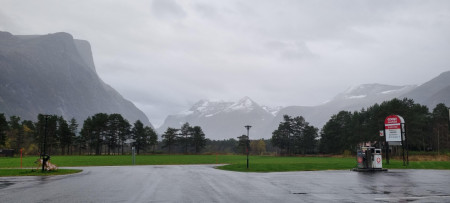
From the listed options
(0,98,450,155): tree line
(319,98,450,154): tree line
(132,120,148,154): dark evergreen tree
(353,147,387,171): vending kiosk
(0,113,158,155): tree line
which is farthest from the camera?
(132,120,148,154): dark evergreen tree

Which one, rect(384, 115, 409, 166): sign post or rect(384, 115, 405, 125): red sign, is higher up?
rect(384, 115, 405, 125): red sign

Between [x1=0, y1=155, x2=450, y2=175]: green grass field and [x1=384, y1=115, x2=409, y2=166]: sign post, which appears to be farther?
[x1=384, y1=115, x2=409, y2=166]: sign post

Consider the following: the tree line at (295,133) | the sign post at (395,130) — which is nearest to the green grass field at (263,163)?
the sign post at (395,130)

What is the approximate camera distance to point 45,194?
1608 cm

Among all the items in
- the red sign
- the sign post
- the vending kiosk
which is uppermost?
the red sign

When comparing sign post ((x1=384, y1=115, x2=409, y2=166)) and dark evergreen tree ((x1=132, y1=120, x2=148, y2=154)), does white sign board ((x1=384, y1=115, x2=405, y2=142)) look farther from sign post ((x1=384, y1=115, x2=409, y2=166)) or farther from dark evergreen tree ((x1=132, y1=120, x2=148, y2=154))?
dark evergreen tree ((x1=132, y1=120, x2=148, y2=154))

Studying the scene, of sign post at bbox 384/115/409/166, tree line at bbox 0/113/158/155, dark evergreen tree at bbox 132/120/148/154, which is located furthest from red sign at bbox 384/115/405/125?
dark evergreen tree at bbox 132/120/148/154

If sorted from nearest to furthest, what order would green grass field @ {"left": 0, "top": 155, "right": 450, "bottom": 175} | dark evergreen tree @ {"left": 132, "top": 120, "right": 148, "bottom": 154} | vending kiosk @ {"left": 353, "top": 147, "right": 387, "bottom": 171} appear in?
vending kiosk @ {"left": 353, "top": 147, "right": 387, "bottom": 171}
green grass field @ {"left": 0, "top": 155, "right": 450, "bottom": 175}
dark evergreen tree @ {"left": 132, "top": 120, "right": 148, "bottom": 154}

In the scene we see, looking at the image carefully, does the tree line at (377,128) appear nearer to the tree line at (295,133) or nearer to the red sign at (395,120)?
the tree line at (295,133)

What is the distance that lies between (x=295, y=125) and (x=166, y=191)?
138 meters

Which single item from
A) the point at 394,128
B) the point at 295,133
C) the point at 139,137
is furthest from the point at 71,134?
the point at 394,128

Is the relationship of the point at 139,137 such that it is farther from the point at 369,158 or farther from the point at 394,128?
the point at 369,158

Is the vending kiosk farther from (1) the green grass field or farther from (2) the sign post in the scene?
(2) the sign post

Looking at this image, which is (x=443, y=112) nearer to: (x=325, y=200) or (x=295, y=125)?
(x=295, y=125)
